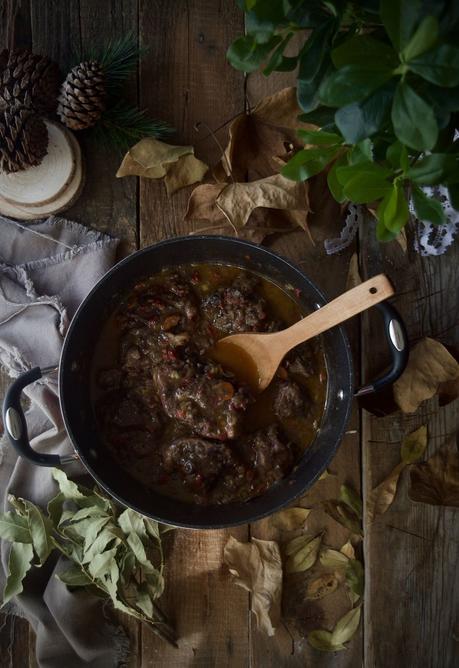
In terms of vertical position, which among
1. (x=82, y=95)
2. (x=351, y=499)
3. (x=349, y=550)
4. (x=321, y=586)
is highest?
(x=82, y=95)

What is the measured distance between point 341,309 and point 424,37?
85cm

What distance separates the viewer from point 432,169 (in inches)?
37.8

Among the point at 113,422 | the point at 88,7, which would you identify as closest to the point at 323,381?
the point at 113,422

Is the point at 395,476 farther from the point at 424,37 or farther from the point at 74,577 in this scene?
the point at 424,37

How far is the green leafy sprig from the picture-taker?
0.76 meters

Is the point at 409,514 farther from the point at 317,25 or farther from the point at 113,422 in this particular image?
the point at 317,25

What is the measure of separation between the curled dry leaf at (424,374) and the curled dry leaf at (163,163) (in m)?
0.73

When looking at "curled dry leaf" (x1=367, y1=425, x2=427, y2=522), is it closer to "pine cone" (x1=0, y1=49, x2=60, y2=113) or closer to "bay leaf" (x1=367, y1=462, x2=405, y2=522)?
"bay leaf" (x1=367, y1=462, x2=405, y2=522)

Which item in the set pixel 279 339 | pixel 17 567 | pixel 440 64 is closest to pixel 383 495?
pixel 279 339

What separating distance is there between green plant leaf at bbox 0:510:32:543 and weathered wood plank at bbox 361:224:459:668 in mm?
884

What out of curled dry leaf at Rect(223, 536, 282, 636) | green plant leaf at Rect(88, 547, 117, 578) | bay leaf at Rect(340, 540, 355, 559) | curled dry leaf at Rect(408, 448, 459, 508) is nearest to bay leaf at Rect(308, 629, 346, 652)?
curled dry leaf at Rect(223, 536, 282, 636)

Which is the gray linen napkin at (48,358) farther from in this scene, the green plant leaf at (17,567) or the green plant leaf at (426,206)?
the green plant leaf at (426,206)

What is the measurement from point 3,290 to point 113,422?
1.47 ft

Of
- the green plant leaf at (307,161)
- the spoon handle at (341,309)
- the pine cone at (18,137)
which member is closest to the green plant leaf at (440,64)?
the green plant leaf at (307,161)
